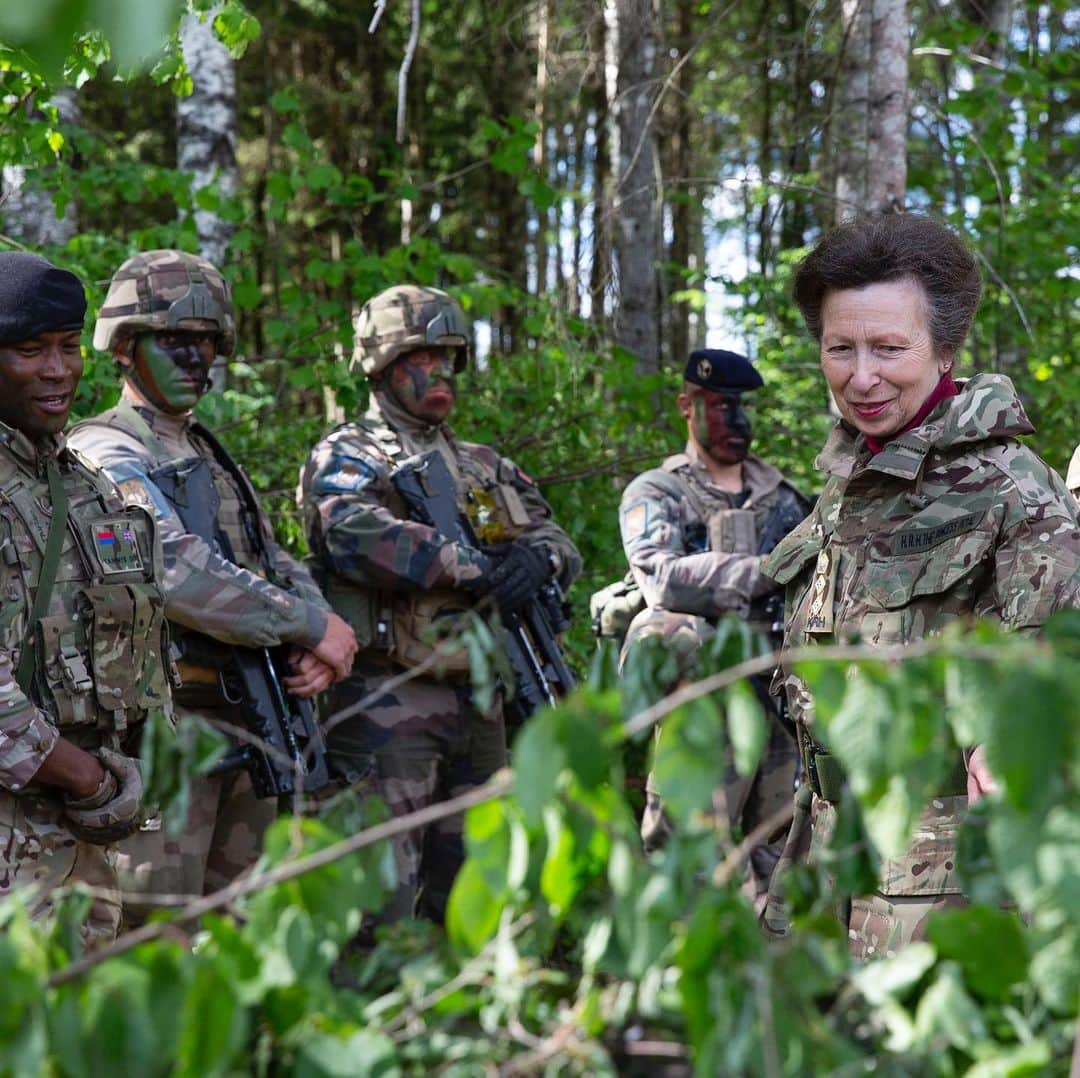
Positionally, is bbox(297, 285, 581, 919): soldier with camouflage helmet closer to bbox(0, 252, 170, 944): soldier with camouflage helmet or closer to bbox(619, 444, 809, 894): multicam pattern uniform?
bbox(619, 444, 809, 894): multicam pattern uniform

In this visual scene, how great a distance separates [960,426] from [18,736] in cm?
210

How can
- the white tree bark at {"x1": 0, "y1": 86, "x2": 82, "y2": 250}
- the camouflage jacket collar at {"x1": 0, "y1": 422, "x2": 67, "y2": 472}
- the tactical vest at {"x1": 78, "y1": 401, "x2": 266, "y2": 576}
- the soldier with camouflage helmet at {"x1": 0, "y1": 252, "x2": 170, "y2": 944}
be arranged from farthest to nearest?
the white tree bark at {"x1": 0, "y1": 86, "x2": 82, "y2": 250} → the tactical vest at {"x1": 78, "y1": 401, "x2": 266, "y2": 576} → the camouflage jacket collar at {"x1": 0, "y1": 422, "x2": 67, "y2": 472} → the soldier with camouflage helmet at {"x1": 0, "y1": 252, "x2": 170, "y2": 944}

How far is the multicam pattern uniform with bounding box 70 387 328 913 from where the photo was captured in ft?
14.2

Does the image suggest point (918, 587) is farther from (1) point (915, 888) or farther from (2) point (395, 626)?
(2) point (395, 626)

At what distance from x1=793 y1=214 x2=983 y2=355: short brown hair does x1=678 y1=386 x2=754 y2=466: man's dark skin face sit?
2.92 meters

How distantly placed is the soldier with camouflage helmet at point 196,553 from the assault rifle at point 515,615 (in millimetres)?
567

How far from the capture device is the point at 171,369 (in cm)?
472

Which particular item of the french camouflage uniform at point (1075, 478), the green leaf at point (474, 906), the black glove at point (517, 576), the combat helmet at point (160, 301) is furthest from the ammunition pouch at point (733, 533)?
the green leaf at point (474, 906)

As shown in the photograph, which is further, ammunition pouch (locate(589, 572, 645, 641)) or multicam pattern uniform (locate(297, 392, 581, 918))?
ammunition pouch (locate(589, 572, 645, 641))

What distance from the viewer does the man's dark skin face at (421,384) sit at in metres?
5.46

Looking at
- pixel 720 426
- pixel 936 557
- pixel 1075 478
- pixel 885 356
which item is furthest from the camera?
pixel 720 426

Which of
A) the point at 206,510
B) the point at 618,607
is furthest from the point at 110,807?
the point at 618,607

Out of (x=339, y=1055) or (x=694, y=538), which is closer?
(x=339, y=1055)

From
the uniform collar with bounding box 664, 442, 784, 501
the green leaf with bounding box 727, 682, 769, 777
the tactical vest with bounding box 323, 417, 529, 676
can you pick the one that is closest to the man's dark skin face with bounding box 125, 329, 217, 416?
the tactical vest with bounding box 323, 417, 529, 676
